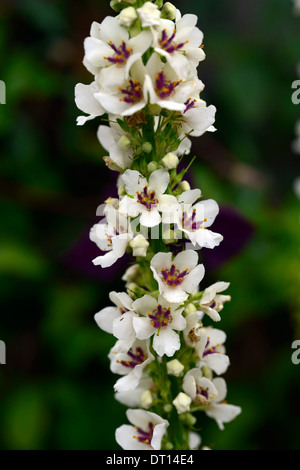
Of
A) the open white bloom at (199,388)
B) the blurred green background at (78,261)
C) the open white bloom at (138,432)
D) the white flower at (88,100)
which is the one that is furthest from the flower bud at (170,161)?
the blurred green background at (78,261)

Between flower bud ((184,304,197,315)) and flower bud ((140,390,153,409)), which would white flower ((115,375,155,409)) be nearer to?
flower bud ((140,390,153,409))

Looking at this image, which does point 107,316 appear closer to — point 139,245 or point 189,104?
point 139,245

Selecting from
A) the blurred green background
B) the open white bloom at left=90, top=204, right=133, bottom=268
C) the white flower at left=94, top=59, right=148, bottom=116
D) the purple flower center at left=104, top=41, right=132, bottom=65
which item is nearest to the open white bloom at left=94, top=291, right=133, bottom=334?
the open white bloom at left=90, top=204, right=133, bottom=268

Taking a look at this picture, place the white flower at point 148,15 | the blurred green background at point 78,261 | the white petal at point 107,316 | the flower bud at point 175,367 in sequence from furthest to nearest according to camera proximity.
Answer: the blurred green background at point 78,261, the white petal at point 107,316, the flower bud at point 175,367, the white flower at point 148,15

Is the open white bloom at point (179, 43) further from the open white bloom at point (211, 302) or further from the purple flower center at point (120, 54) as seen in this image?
the open white bloom at point (211, 302)

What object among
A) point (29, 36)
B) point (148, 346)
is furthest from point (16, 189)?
point (148, 346)

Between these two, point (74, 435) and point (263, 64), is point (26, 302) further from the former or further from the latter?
point (263, 64)

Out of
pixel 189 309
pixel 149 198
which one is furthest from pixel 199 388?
pixel 149 198
